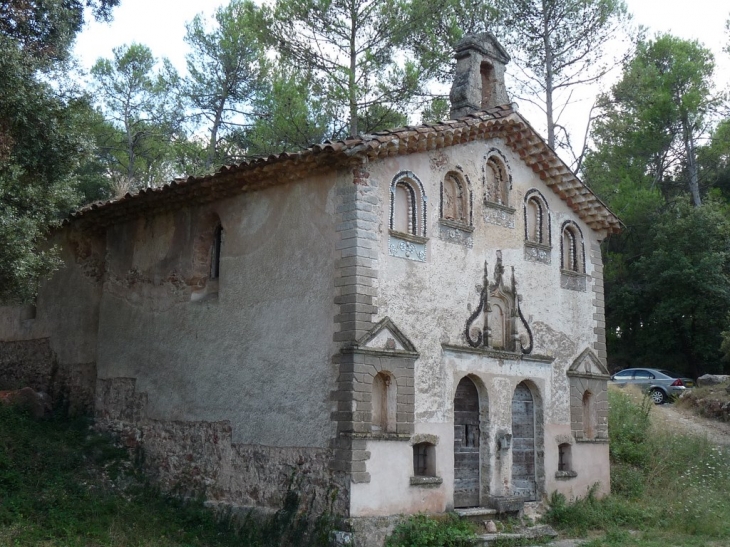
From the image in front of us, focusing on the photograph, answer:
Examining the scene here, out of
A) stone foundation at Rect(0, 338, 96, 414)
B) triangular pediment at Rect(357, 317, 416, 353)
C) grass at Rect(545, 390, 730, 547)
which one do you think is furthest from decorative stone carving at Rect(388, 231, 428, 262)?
stone foundation at Rect(0, 338, 96, 414)

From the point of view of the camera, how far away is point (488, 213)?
1381 cm

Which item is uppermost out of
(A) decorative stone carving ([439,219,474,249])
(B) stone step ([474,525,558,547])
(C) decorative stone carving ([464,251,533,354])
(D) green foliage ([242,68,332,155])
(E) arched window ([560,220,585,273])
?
(D) green foliage ([242,68,332,155])

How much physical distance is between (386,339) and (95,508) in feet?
15.8

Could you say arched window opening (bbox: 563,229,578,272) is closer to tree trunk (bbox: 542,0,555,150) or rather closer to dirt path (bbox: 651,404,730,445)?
dirt path (bbox: 651,404,730,445)

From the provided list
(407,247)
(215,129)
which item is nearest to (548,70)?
(215,129)

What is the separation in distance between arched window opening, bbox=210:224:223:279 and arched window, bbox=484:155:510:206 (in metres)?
4.61

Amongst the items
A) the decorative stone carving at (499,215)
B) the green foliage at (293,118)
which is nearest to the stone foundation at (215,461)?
the decorative stone carving at (499,215)

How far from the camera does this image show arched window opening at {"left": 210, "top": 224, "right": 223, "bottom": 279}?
1386 cm

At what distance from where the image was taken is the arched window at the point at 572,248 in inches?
610

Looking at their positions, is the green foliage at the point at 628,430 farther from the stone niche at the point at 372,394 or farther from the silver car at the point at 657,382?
the stone niche at the point at 372,394

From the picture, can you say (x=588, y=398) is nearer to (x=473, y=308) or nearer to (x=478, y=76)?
(x=473, y=308)

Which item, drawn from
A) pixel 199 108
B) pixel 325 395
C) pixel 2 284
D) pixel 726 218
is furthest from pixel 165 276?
pixel 726 218

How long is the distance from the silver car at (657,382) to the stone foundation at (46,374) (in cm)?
1688

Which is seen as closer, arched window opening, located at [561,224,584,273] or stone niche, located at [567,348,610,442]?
stone niche, located at [567,348,610,442]
